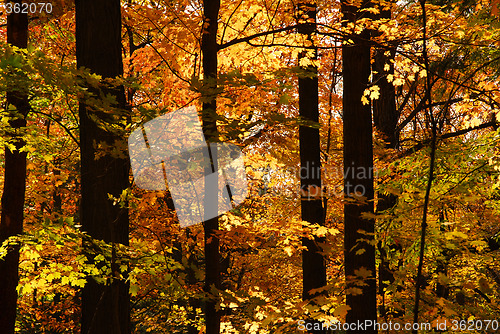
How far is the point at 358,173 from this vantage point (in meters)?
5.09

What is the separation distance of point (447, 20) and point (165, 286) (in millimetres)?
7012

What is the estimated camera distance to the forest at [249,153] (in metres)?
3.90

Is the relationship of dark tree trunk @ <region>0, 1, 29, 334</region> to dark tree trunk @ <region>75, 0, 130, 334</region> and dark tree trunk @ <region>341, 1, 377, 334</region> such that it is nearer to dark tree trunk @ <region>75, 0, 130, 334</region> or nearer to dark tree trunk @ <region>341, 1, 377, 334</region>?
dark tree trunk @ <region>75, 0, 130, 334</region>

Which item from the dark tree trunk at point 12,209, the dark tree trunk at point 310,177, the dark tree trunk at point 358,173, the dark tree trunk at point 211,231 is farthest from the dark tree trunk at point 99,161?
the dark tree trunk at point 310,177

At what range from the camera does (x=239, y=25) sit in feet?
25.1

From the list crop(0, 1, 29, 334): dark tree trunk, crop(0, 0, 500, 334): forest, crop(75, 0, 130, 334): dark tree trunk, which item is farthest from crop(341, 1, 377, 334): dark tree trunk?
crop(0, 1, 29, 334): dark tree trunk

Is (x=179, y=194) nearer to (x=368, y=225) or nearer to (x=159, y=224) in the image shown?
(x=159, y=224)

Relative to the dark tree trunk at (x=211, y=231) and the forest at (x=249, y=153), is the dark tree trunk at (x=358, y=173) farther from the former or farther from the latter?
the dark tree trunk at (x=211, y=231)

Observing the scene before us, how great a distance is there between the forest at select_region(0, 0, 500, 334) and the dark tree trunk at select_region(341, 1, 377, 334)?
0.02 m

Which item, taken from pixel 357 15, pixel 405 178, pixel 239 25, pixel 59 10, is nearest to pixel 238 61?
pixel 239 25

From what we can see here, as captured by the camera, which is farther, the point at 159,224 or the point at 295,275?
the point at 295,275

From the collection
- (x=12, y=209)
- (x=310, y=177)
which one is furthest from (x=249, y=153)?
(x=12, y=209)

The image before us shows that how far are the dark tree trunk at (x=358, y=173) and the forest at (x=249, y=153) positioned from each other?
0.02 meters

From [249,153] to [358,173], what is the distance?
4577mm
